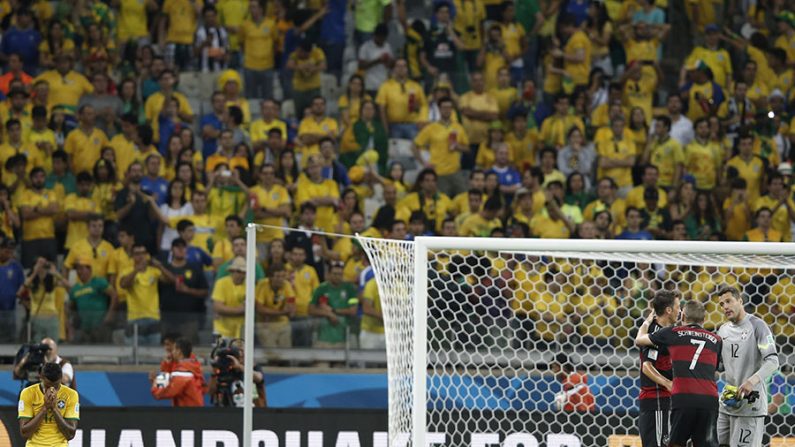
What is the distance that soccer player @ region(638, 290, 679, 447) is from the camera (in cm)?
1128

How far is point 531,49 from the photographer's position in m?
19.9

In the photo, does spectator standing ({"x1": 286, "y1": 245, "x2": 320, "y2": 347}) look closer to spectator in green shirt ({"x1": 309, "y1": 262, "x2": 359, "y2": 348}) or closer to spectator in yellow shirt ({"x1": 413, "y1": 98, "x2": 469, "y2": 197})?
spectator in green shirt ({"x1": 309, "y1": 262, "x2": 359, "y2": 348})

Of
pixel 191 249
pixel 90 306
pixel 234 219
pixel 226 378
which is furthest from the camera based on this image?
pixel 234 219

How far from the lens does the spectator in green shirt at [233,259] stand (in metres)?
15.8

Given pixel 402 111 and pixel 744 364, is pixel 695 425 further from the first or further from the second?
pixel 402 111

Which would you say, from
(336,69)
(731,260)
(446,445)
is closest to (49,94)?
(336,69)

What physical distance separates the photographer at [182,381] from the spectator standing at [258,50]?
225 inches

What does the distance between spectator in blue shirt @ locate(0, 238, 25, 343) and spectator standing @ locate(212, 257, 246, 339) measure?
176cm

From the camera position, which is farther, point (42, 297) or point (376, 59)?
point (376, 59)

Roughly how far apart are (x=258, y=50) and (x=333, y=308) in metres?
5.54

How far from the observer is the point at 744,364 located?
1151cm

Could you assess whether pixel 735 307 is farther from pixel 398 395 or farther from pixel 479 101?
pixel 479 101

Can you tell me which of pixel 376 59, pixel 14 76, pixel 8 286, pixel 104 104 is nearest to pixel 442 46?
pixel 376 59

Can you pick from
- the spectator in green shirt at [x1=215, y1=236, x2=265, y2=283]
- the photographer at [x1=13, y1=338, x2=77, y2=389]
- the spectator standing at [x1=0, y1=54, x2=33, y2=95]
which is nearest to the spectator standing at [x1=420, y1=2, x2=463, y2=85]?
the spectator in green shirt at [x1=215, y1=236, x2=265, y2=283]
